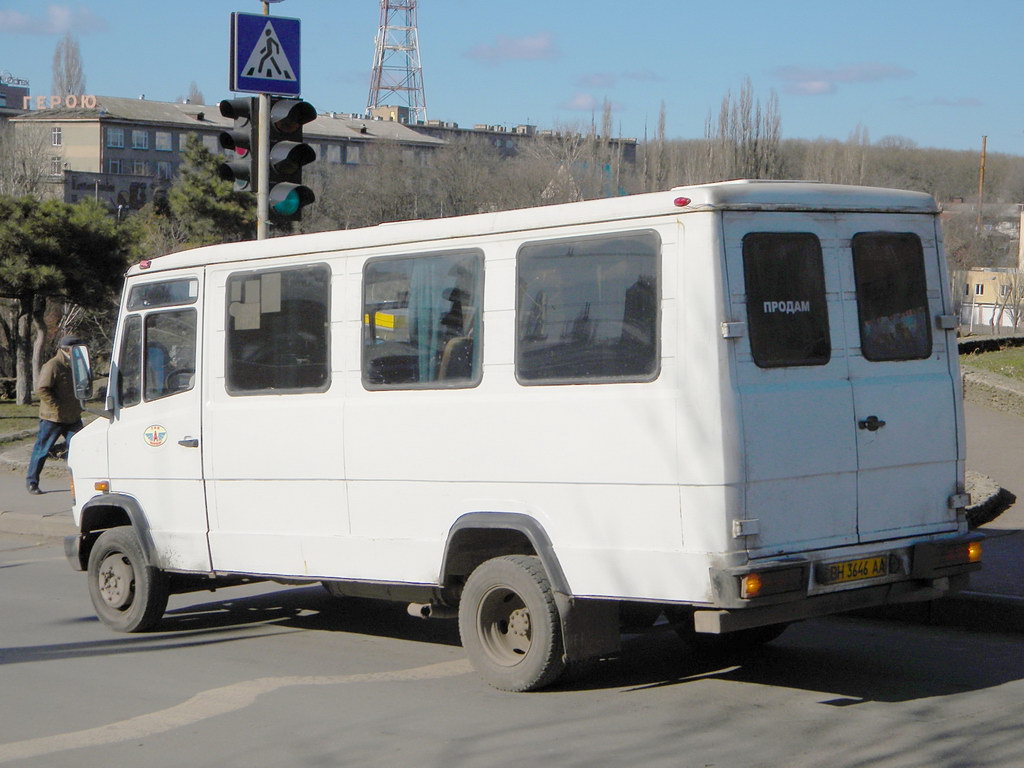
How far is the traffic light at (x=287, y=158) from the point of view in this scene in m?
10.9

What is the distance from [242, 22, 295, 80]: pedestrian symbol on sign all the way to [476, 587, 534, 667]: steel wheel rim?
6057mm

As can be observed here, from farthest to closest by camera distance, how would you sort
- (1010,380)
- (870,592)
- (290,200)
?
(1010,380)
(290,200)
(870,592)

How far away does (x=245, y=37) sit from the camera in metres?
11.1

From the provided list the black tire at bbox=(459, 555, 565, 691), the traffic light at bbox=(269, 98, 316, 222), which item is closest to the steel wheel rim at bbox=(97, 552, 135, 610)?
the black tire at bbox=(459, 555, 565, 691)

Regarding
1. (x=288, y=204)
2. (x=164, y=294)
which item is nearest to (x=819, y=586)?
(x=164, y=294)

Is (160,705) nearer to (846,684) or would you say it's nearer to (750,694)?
(750,694)

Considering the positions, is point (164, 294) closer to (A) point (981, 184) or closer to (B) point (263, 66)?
(B) point (263, 66)

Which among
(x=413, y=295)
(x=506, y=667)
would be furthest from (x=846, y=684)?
(x=413, y=295)

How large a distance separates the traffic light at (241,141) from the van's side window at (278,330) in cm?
322

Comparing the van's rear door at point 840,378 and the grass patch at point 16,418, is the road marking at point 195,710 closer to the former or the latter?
the van's rear door at point 840,378

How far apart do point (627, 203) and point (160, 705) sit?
11.3 feet

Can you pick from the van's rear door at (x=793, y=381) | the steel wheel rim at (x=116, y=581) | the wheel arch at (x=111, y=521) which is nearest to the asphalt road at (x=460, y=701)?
the steel wheel rim at (x=116, y=581)

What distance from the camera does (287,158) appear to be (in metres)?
10.9

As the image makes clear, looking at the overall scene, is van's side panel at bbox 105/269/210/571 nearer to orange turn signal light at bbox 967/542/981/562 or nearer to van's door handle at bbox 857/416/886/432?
van's door handle at bbox 857/416/886/432
